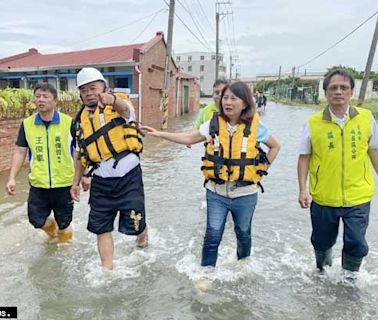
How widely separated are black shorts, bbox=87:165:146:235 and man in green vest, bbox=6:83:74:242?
68 cm

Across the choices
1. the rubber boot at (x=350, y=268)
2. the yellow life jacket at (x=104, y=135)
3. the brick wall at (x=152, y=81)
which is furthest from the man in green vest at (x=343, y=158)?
the brick wall at (x=152, y=81)

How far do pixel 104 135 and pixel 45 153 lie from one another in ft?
3.49

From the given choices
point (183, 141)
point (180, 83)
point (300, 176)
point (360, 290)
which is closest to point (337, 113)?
point (300, 176)

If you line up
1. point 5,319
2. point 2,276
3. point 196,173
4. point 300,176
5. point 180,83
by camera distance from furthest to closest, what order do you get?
point 180,83 → point 196,173 → point 2,276 → point 300,176 → point 5,319

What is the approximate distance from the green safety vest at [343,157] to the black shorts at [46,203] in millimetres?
2637

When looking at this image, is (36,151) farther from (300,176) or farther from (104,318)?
(300,176)

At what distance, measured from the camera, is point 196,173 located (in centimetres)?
994

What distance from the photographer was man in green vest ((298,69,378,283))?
359 centimetres

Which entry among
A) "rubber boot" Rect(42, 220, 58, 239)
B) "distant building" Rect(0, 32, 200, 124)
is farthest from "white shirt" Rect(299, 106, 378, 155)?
"distant building" Rect(0, 32, 200, 124)

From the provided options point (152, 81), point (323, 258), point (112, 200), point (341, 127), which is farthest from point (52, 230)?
point (152, 81)

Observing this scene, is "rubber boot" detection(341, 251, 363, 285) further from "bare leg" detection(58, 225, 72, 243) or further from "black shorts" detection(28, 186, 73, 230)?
"bare leg" detection(58, 225, 72, 243)

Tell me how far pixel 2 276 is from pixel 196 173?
20.0ft

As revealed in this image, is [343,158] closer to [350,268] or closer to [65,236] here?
[350,268]

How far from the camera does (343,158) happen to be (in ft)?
11.8
